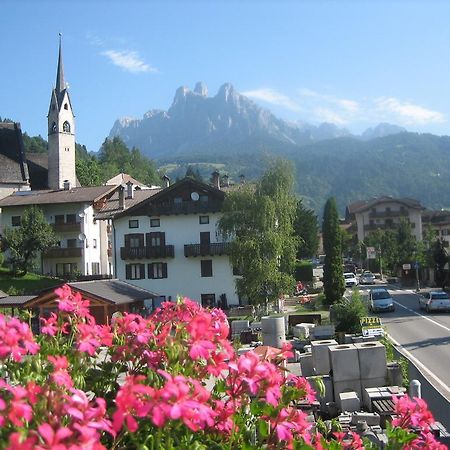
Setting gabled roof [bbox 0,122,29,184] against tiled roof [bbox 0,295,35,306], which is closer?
tiled roof [bbox 0,295,35,306]

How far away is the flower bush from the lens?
8.65 feet

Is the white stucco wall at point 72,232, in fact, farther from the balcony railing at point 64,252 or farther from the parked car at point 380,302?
the parked car at point 380,302

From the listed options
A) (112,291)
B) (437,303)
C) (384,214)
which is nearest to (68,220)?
(112,291)

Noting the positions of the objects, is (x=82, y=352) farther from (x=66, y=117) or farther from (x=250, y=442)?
(x=66, y=117)

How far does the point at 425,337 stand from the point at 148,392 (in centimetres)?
2827

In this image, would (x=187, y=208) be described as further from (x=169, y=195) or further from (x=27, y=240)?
(x=27, y=240)

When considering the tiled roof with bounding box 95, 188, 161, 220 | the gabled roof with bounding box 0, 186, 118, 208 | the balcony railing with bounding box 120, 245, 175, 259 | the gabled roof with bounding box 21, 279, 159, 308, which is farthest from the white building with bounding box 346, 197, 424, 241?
the gabled roof with bounding box 21, 279, 159, 308

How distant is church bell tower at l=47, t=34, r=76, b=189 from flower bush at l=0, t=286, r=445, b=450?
231 ft

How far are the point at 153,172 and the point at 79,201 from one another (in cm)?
9866

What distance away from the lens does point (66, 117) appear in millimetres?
75000

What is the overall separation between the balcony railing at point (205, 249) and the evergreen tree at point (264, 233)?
12.7ft

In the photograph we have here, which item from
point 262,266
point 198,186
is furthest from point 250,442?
point 198,186

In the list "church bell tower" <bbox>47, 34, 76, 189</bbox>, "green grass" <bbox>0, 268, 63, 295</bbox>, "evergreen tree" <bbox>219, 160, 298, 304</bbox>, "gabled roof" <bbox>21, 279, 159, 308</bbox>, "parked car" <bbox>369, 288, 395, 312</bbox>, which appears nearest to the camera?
"gabled roof" <bbox>21, 279, 159, 308</bbox>

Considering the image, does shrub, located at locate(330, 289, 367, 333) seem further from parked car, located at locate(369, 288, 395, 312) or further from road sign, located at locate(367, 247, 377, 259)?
road sign, located at locate(367, 247, 377, 259)
